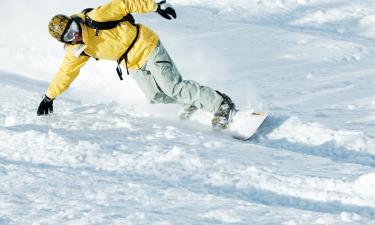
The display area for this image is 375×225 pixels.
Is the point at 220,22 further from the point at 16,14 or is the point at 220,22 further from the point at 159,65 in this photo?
the point at 159,65

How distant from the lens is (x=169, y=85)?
549cm

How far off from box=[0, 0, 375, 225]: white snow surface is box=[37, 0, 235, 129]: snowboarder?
25cm

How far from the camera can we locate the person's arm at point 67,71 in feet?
17.8

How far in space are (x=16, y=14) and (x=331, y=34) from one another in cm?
565

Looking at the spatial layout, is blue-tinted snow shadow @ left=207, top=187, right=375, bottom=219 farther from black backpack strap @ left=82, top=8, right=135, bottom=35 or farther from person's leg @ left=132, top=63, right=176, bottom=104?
black backpack strap @ left=82, top=8, right=135, bottom=35

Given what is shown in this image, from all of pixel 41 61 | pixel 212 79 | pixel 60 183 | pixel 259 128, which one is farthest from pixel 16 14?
pixel 60 183

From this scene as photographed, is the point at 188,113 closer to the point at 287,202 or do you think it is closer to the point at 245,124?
the point at 245,124

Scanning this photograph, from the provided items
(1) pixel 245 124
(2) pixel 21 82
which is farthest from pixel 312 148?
(2) pixel 21 82

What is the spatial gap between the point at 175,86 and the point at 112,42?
0.71m

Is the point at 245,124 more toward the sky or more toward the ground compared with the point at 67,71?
more toward the ground

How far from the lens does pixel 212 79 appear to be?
7.29 metres

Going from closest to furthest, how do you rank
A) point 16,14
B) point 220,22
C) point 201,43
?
point 201,43 < point 16,14 < point 220,22

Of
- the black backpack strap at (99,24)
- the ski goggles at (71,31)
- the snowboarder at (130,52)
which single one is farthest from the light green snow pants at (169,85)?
the ski goggles at (71,31)

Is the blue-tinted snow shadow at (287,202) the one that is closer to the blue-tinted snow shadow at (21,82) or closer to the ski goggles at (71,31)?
the ski goggles at (71,31)
